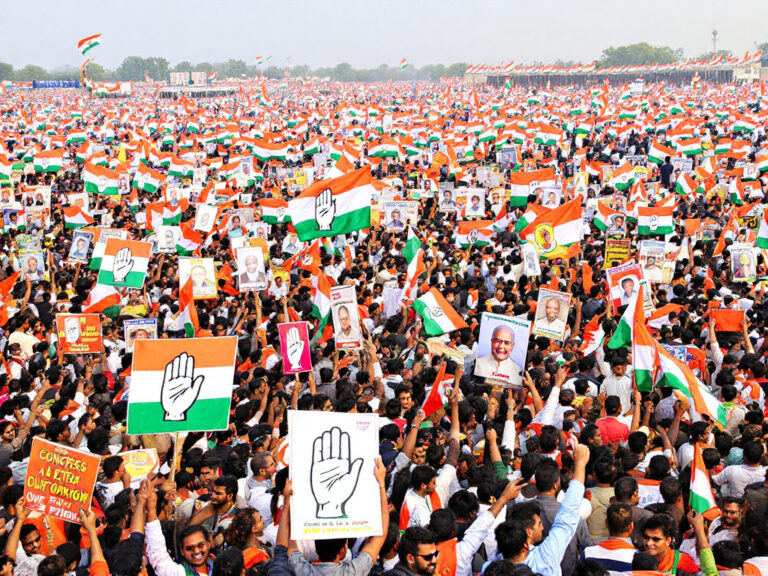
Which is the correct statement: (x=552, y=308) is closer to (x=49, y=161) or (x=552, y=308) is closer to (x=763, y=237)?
(x=763, y=237)

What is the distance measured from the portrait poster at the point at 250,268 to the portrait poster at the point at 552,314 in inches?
167

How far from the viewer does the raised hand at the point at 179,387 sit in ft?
19.3

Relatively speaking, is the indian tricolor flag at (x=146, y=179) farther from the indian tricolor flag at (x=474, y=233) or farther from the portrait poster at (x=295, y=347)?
the portrait poster at (x=295, y=347)

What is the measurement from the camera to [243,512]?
4.64 m

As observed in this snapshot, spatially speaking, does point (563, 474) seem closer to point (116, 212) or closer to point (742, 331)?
point (742, 331)

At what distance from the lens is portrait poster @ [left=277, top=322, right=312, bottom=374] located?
844cm

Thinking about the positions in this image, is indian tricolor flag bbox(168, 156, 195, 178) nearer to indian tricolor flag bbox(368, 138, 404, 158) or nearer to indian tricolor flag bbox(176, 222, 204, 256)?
indian tricolor flag bbox(368, 138, 404, 158)

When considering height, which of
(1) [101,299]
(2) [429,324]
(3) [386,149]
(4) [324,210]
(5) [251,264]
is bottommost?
(1) [101,299]

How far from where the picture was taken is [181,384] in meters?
5.95

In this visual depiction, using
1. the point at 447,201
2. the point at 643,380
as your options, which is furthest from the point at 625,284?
the point at 447,201

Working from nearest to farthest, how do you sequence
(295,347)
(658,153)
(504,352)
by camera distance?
(504,352) < (295,347) < (658,153)

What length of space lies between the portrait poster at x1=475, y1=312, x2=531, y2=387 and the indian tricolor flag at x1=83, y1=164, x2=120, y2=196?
51.7 feet

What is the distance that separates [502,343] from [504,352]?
0.08m

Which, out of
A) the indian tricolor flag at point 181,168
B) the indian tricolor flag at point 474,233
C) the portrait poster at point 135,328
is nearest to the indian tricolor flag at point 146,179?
the indian tricolor flag at point 181,168
